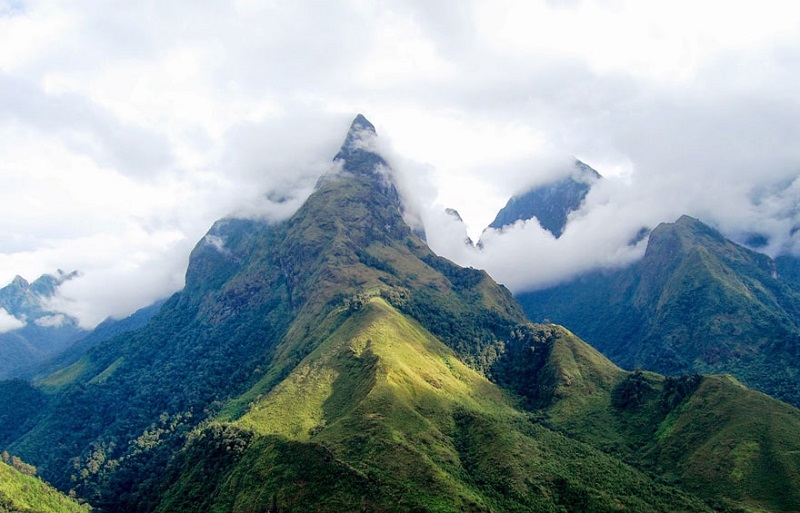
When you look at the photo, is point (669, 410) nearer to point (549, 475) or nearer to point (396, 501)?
point (549, 475)

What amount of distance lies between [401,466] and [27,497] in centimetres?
12860

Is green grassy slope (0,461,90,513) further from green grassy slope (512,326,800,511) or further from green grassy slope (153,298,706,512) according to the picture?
green grassy slope (512,326,800,511)

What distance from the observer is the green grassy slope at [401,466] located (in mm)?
137000

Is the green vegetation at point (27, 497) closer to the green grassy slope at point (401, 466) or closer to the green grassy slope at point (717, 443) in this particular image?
the green grassy slope at point (401, 466)

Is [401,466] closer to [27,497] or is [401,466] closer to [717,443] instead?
[717,443]

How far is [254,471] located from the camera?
514 ft

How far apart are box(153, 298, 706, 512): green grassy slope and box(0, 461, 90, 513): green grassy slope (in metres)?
40.0

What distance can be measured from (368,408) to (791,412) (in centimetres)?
13379

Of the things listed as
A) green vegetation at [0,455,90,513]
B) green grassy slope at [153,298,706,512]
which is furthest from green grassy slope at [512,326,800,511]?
green vegetation at [0,455,90,513]

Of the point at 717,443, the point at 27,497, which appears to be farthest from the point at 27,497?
the point at 717,443

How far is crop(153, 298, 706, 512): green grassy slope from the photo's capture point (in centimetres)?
13700

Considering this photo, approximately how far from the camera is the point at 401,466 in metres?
143

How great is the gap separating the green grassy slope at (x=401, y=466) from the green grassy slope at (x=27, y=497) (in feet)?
131

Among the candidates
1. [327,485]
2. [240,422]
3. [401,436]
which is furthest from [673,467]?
[240,422]
